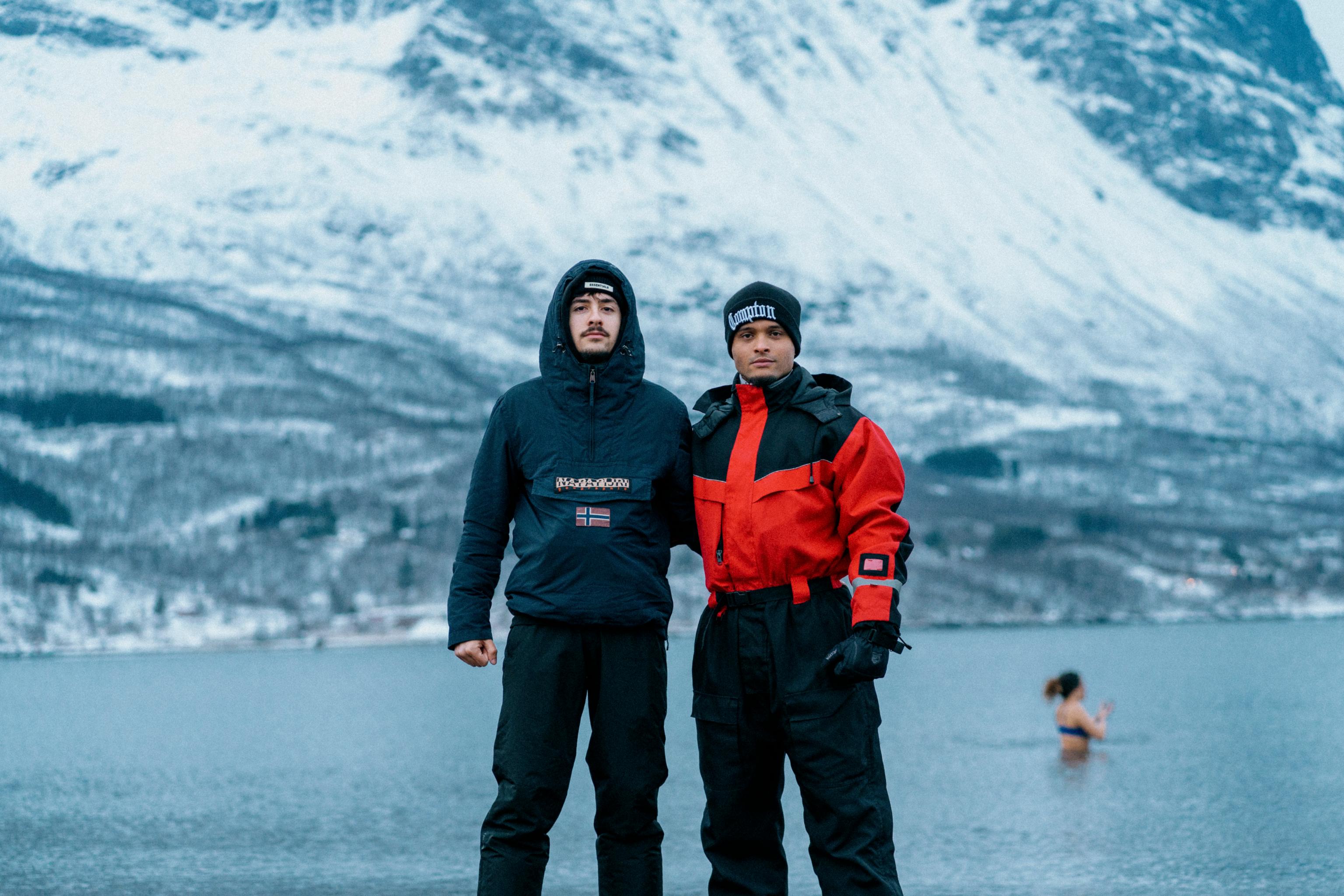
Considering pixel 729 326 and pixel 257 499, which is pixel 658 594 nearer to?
pixel 729 326

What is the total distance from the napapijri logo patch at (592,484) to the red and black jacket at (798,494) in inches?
15.2

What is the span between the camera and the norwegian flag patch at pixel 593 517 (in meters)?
6.74

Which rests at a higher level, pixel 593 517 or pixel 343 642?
pixel 593 517

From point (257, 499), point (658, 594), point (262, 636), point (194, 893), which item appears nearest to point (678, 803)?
point (194, 893)

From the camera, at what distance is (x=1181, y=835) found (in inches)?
573

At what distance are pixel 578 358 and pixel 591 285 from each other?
0.34m

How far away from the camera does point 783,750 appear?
6.86m

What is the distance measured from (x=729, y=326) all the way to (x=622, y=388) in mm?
636

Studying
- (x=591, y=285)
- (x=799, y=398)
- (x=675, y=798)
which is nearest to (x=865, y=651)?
(x=799, y=398)

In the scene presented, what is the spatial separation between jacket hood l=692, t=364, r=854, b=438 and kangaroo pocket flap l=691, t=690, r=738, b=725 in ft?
3.93

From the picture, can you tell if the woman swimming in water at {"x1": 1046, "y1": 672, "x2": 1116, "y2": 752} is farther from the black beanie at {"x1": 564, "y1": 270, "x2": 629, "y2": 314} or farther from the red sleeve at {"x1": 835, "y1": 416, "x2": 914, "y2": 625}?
the black beanie at {"x1": 564, "y1": 270, "x2": 629, "y2": 314}

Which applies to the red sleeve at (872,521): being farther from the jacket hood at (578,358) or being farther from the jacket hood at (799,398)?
Answer: the jacket hood at (578,358)

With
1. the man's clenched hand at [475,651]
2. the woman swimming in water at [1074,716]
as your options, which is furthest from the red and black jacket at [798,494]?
the woman swimming in water at [1074,716]

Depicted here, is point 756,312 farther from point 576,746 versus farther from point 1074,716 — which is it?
point 1074,716
